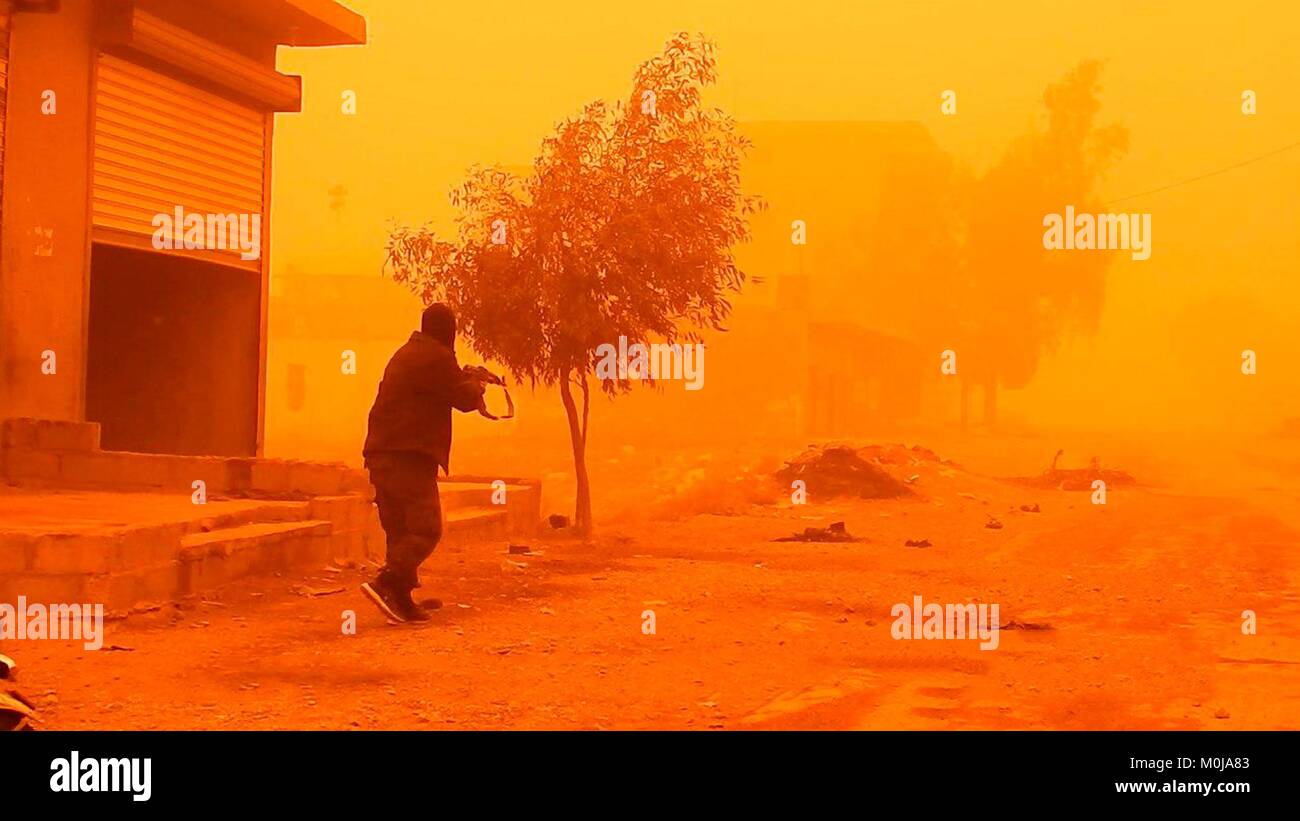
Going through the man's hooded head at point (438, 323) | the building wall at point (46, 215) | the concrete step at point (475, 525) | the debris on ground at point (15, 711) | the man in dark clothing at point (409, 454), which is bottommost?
the debris on ground at point (15, 711)

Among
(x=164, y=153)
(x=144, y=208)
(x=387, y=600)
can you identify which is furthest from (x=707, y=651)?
(x=164, y=153)

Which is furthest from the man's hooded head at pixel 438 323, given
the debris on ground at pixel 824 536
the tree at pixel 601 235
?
the debris on ground at pixel 824 536

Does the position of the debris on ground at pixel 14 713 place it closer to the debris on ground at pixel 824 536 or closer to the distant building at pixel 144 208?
the distant building at pixel 144 208

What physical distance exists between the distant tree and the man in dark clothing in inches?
1874

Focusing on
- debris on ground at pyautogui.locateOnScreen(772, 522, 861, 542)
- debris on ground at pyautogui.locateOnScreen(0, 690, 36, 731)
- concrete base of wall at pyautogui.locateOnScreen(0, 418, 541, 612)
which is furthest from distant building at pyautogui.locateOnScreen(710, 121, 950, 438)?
debris on ground at pyautogui.locateOnScreen(0, 690, 36, 731)

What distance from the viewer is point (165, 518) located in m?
10.1

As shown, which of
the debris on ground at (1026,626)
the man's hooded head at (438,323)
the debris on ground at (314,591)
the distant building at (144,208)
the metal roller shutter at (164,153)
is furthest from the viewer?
the metal roller shutter at (164,153)

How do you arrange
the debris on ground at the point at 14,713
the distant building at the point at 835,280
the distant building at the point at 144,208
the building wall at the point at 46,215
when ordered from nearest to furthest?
the debris on ground at the point at 14,713 < the building wall at the point at 46,215 < the distant building at the point at 144,208 < the distant building at the point at 835,280

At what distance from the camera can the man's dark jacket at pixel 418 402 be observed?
354 inches

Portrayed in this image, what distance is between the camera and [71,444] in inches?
500

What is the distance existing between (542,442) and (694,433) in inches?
202

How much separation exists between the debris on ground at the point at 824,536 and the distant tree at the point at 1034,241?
39263 mm

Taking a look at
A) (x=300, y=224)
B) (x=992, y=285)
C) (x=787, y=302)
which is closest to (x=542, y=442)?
(x=787, y=302)

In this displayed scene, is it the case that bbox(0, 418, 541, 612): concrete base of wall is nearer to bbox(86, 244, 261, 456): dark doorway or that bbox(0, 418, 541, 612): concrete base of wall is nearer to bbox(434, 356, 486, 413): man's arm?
bbox(434, 356, 486, 413): man's arm
